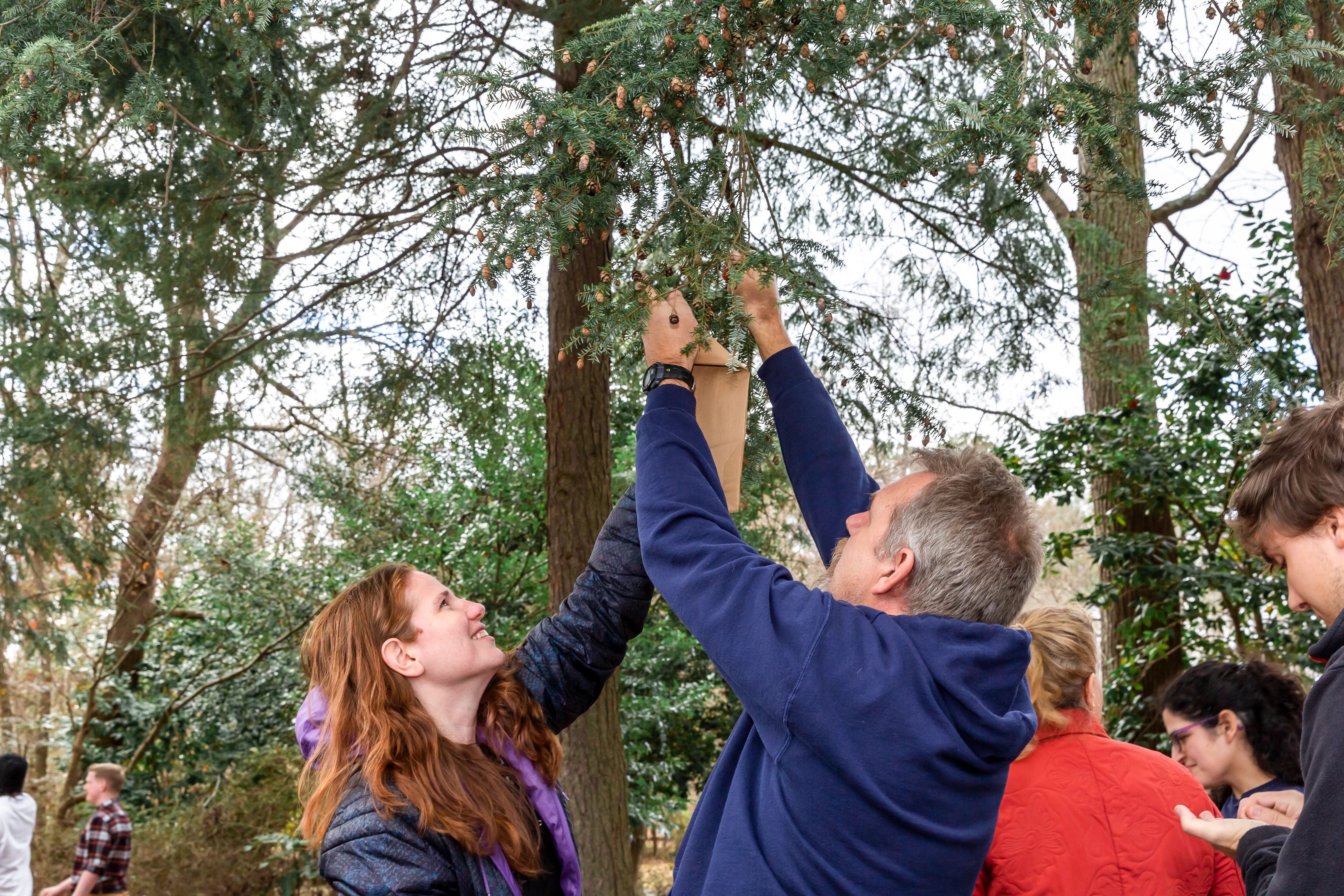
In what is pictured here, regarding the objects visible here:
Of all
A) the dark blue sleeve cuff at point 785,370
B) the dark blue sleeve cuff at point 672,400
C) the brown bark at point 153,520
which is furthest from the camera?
the brown bark at point 153,520

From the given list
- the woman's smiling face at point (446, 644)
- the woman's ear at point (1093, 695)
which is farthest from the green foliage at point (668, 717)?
the woman's smiling face at point (446, 644)

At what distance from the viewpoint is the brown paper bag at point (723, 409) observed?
183cm

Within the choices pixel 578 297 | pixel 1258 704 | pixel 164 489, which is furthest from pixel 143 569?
pixel 1258 704

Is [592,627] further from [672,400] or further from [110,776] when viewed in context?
[110,776]

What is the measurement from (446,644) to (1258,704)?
196 centimetres

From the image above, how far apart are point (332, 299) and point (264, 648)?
3.41 meters

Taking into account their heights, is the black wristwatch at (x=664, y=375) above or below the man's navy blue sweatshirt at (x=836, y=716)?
above

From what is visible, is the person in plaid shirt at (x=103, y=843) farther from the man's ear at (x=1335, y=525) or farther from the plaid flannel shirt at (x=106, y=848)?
the man's ear at (x=1335, y=525)

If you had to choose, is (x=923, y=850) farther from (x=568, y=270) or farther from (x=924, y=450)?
(x=568, y=270)

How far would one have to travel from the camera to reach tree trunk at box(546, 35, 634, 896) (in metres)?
4.52

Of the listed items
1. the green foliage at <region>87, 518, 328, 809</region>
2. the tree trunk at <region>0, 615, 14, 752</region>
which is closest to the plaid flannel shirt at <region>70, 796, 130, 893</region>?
the green foliage at <region>87, 518, 328, 809</region>

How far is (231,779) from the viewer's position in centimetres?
791

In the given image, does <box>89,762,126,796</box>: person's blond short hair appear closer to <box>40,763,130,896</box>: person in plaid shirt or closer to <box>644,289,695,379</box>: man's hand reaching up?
<box>40,763,130,896</box>: person in plaid shirt

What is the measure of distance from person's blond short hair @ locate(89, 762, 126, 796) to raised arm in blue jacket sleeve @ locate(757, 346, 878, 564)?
5.75 meters
